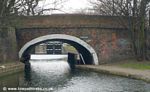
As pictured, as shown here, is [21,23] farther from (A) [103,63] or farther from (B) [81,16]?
(A) [103,63]

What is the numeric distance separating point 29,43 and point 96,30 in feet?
16.5

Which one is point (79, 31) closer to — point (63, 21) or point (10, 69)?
point (63, 21)

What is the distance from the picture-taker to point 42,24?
2836 cm

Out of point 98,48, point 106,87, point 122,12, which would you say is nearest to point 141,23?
point 122,12

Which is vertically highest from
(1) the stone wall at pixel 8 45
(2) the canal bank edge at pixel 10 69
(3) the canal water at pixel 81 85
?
(1) the stone wall at pixel 8 45

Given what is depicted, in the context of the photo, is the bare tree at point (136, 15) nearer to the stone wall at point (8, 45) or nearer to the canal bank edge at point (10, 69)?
the stone wall at point (8, 45)

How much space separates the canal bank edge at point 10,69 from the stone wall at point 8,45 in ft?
3.39

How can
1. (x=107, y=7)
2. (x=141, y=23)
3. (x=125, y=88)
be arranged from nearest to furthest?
(x=125, y=88), (x=141, y=23), (x=107, y=7)

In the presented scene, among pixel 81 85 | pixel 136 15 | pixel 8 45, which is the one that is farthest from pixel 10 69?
pixel 136 15

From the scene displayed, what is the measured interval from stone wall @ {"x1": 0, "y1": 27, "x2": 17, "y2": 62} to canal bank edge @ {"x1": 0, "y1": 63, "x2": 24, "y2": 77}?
1034mm

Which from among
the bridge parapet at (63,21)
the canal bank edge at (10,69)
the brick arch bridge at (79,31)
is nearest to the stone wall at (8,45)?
the brick arch bridge at (79,31)

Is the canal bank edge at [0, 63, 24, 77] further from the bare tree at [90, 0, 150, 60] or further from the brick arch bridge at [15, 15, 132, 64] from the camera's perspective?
the bare tree at [90, 0, 150, 60]

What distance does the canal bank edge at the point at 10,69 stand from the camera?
2224cm

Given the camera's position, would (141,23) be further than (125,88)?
Yes
